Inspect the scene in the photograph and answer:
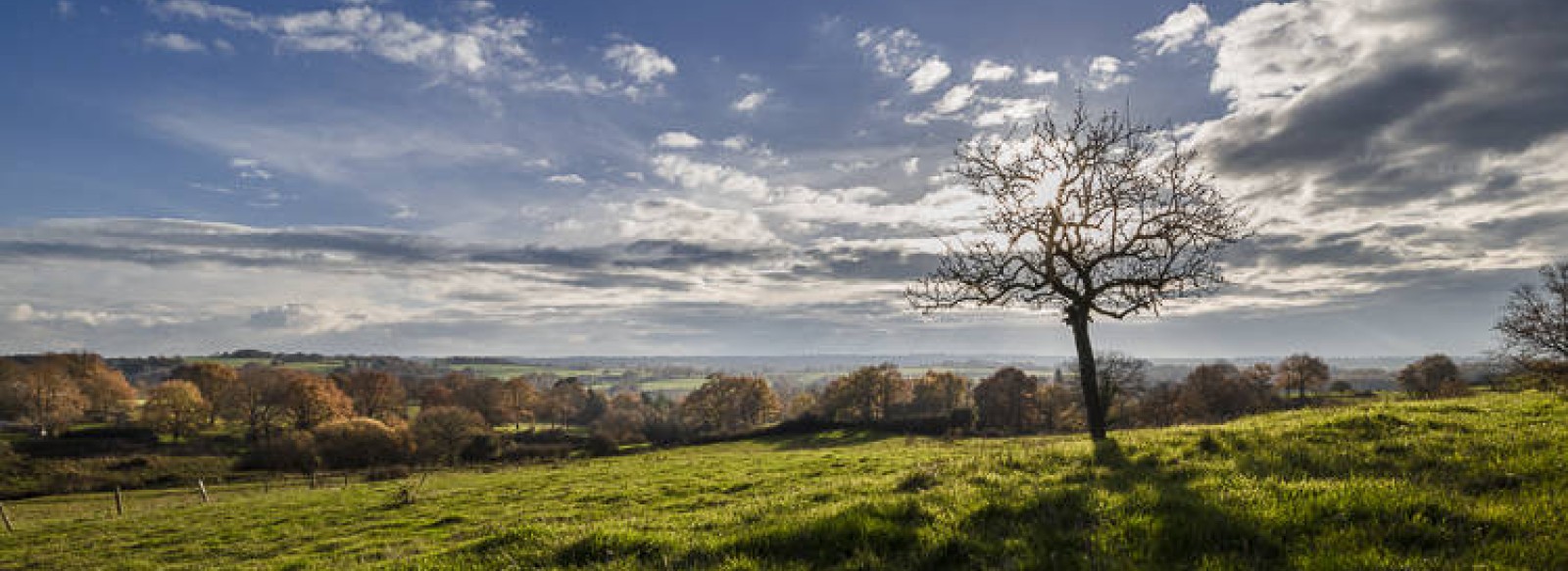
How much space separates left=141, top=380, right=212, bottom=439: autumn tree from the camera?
102 m

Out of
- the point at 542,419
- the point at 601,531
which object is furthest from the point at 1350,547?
the point at 542,419

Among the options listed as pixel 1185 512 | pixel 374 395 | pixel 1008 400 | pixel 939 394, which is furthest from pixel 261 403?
pixel 1185 512

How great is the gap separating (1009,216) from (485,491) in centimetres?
3018

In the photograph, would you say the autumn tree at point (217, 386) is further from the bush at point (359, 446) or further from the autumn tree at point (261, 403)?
the bush at point (359, 446)

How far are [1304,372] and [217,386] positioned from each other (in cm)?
20345

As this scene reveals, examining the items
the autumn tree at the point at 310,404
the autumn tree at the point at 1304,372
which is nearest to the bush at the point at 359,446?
the autumn tree at the point at 310,404

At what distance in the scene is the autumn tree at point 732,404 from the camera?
129500 mm

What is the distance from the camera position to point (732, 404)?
130 meters

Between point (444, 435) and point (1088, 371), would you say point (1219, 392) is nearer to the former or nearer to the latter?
point (1088, 371)

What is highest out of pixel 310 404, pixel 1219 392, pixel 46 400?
pixel 46 400

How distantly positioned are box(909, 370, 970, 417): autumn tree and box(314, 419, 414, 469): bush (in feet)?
295

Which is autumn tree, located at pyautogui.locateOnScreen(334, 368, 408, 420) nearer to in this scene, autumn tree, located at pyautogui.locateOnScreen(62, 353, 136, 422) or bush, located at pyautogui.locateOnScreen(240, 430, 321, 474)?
autumn tree, located at pyautogui.locateOnScreen(62, 353, 136, 422)

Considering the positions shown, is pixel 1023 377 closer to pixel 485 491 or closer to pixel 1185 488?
pixel 485 491

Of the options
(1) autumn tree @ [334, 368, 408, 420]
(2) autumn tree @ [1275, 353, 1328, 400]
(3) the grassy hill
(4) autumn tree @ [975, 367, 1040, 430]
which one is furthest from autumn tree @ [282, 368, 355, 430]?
(2) autumn tree @ [1275, 353, 1328, 400]
